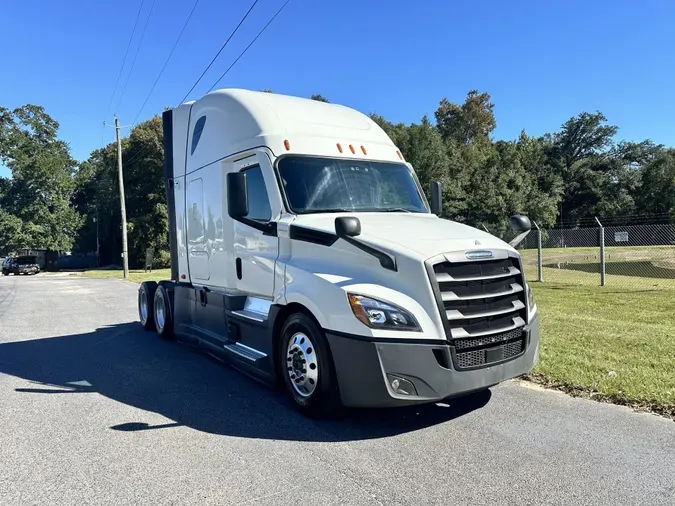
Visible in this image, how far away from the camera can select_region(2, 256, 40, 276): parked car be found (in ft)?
Answer: 142

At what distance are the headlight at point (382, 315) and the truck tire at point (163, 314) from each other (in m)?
5.48

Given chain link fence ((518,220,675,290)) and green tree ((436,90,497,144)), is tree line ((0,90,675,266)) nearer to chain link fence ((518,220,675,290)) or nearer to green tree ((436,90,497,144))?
green tree ((436,90,497,144))

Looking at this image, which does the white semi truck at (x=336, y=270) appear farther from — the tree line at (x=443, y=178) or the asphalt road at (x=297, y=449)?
the tree line at (x=443, y=178)

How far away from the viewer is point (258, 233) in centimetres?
558

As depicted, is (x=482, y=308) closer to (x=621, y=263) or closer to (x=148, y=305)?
(x=148, y=305)

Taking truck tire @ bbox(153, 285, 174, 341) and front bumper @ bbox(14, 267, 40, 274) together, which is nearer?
truck tire @ bbox(153, 285, 174, 341)

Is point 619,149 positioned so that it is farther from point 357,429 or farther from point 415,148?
point 357,429

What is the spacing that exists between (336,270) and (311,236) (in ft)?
1.53

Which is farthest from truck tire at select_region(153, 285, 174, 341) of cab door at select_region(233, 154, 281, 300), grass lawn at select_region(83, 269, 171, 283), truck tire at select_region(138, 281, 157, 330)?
grass lawn at select_region(83, 269, 171, 283)

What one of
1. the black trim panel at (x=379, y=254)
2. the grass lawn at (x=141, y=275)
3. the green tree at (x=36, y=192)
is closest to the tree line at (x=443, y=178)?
the green tree at (x=36, y=192)

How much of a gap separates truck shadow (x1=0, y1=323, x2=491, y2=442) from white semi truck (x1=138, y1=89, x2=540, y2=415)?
0.28 m

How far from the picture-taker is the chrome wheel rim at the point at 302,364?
4598 millimetres

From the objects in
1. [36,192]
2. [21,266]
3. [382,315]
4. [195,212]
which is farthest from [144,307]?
[36,192]

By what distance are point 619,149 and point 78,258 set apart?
2742 inches
